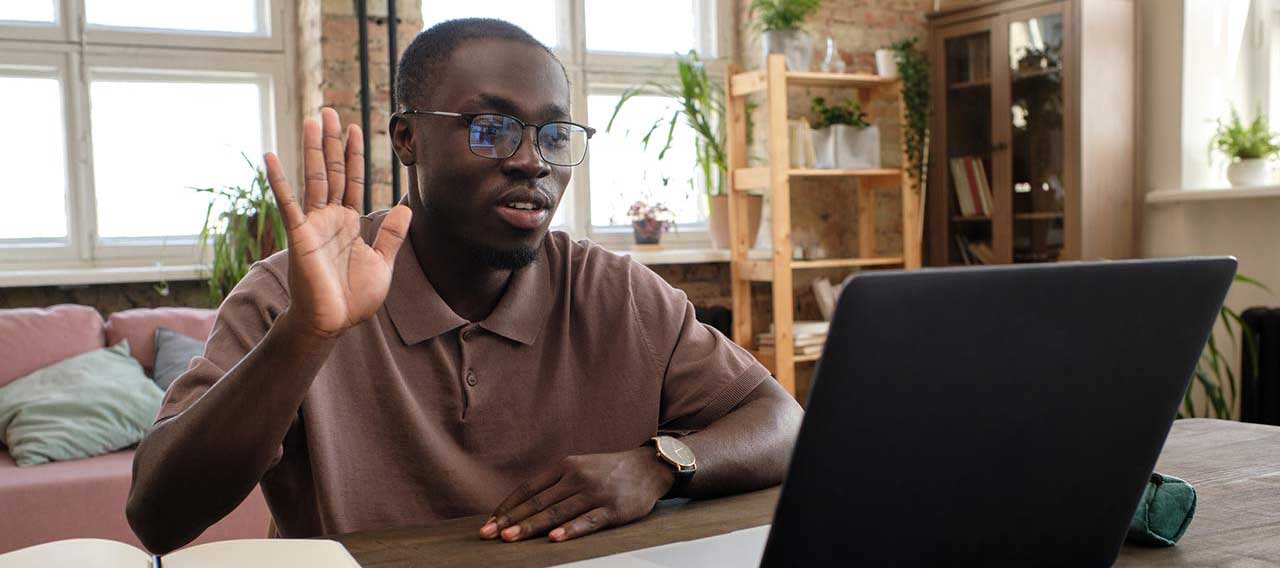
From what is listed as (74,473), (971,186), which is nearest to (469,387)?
(74,473)

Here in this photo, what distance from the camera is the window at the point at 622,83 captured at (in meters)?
4.72

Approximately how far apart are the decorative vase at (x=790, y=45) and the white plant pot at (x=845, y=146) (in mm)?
306

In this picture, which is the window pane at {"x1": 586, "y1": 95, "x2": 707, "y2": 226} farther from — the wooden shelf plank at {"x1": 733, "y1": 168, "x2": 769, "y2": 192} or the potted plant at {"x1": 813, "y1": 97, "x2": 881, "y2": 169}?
the potted plant at {"x1": 813, "y1": 97, "x2": 881, "y2": 169}

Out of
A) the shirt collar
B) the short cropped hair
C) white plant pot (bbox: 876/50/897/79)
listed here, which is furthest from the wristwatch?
white plant pot (bbox: 876/50/897/79)

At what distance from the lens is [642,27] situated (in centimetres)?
493

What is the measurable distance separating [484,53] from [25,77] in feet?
10.8

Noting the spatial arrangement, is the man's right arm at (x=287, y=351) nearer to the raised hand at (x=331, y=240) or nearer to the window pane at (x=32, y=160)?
the raised hand at (x=331, y=240)

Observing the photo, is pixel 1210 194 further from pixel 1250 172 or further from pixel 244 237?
pixel 244 237

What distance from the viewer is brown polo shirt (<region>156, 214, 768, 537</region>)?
4.02ft

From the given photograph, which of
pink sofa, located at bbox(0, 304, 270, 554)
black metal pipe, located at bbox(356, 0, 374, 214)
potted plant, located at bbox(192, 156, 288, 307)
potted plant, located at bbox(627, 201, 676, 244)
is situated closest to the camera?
pink sofa, located at bbox(0, 304, 270, 554)

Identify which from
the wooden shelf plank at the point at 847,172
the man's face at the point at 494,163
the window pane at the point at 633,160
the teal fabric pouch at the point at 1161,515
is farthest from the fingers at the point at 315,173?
the window pane at the point at 633,160

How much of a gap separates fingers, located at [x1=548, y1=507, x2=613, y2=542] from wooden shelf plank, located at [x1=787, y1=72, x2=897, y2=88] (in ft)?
12.0

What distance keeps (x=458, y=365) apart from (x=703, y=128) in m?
3.46

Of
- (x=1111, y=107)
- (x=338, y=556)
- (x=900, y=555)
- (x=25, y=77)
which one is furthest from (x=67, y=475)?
(x=1111, y=107)
